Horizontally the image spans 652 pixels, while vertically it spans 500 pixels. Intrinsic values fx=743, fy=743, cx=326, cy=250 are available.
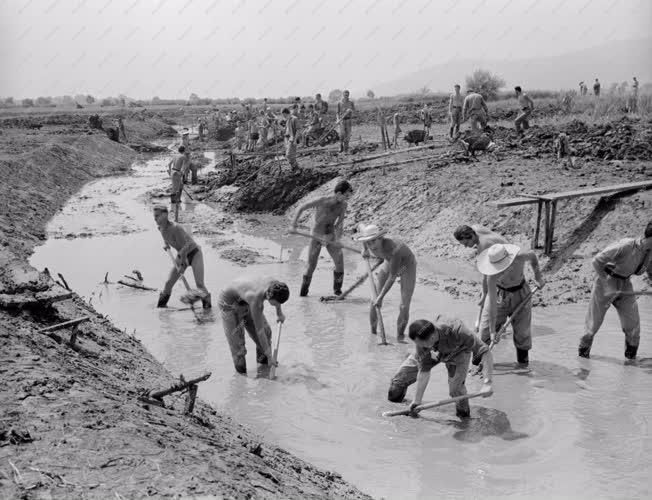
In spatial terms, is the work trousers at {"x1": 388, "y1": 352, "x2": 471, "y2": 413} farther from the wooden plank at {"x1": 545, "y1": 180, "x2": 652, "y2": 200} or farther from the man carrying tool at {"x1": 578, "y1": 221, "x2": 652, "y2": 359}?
the wooden plank at {"x1": 545, "y1": 180, "x2": 652, "y2": 200}

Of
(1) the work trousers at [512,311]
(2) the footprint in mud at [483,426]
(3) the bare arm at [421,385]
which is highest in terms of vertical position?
(1) the work trousers at [512,311]

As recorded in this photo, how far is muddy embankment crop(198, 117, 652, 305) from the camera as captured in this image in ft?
39.2

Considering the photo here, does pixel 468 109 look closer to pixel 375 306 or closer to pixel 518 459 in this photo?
pixel 375 306

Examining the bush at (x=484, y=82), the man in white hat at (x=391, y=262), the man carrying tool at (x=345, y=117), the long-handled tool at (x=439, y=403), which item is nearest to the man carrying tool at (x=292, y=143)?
the man carrying tool at (x=345, y=117)

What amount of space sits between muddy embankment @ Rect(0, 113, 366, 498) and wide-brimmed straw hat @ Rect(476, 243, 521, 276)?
112 inches

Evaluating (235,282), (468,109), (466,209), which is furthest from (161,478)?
(468,109)

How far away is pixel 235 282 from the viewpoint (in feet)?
26.1

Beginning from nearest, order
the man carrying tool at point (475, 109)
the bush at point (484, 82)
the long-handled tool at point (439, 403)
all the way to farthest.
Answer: the long-handled tool at point (439, 403) < the man carrying tool at point (475, 109) < the bush at point (484, 82)

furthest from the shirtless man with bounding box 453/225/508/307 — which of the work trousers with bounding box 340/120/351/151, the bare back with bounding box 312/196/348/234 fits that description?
the work trousers with bounding box 340/120/351/151

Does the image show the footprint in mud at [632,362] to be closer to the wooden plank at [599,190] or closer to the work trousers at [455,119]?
the wooden plank at [599,190]

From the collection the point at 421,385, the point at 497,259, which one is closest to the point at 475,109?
the point at 497,259

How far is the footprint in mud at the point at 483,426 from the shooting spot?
6.66 meters

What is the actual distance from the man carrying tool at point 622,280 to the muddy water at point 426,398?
436 mm

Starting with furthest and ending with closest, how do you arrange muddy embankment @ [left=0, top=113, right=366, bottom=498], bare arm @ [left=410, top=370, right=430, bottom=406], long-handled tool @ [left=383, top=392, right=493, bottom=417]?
1. bare arm @ [left=410, top=370, right=430, bottom=406]
2. long-handled tool @ [left=383, top=392, right=493, bottom=417]
3. muddy embankment @ [left=0, top=113, right=366, bottom=498]
